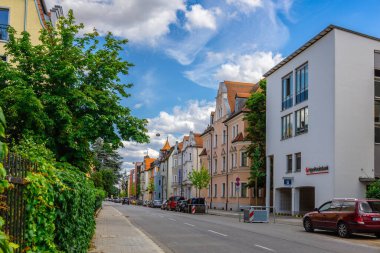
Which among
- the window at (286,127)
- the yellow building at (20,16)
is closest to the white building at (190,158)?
the window at (286,127)

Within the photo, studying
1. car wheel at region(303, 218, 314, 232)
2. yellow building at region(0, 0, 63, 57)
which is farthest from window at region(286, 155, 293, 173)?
yellow building at region(0, 0, 63, 57)

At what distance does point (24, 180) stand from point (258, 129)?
43.7m

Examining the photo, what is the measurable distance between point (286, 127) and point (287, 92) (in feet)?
10.3

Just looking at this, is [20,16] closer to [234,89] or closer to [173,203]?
[173,203]

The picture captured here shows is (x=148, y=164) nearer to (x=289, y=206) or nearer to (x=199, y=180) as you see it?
(x=199, y=180)

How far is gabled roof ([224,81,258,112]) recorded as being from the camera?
205ft

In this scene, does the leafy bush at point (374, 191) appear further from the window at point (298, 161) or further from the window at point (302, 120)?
the window at point (298, 161)

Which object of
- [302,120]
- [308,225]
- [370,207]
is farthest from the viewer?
[302,120]

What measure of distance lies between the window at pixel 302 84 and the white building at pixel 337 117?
3.5 inches

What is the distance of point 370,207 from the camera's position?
19906 mm

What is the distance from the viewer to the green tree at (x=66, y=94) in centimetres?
1795

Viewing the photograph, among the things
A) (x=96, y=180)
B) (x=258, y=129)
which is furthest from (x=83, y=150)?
(x=258, y=129)

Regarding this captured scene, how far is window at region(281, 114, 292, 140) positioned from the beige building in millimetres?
9751


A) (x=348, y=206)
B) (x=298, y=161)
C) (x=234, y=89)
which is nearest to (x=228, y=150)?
(x=234, y=89)
